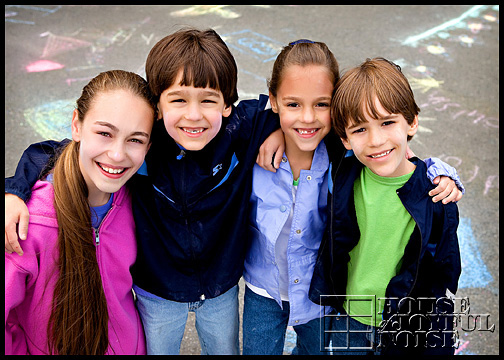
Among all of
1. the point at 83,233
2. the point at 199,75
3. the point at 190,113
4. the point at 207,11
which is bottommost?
the point at 83,233

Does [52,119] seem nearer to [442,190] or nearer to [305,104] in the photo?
[305,104]

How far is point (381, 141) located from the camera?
1769 mm

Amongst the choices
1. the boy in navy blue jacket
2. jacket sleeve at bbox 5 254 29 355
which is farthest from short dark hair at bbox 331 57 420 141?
jacket sleeve at bbox 5 254 29 355

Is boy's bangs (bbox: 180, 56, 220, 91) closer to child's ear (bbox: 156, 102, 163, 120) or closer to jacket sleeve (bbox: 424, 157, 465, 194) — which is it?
child's ear (bbox: 156, 102, 163, 120)

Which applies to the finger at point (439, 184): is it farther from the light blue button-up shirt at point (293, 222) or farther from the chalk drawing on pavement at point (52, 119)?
the chalk drawing on pavement at point (52, 119)

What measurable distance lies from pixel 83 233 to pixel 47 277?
194 millimetres

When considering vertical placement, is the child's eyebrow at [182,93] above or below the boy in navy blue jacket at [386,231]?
above

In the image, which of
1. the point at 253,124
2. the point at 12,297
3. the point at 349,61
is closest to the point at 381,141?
the point at 253,124

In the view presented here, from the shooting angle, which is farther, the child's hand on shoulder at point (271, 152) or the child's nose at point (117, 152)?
the child's hand on shoulder at point (271, 152)

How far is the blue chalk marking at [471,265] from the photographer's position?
2900 mm

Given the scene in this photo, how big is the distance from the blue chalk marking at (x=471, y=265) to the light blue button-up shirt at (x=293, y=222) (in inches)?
52.4

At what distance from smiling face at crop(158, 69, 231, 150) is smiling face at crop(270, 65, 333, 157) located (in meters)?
0.26

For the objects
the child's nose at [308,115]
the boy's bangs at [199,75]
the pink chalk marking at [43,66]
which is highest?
the pink chalk marking at [43,66]

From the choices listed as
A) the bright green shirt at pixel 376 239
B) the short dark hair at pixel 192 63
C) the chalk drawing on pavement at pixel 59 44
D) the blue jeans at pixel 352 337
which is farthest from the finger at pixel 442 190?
the chalk drawing on pavement at pixel 59 44
